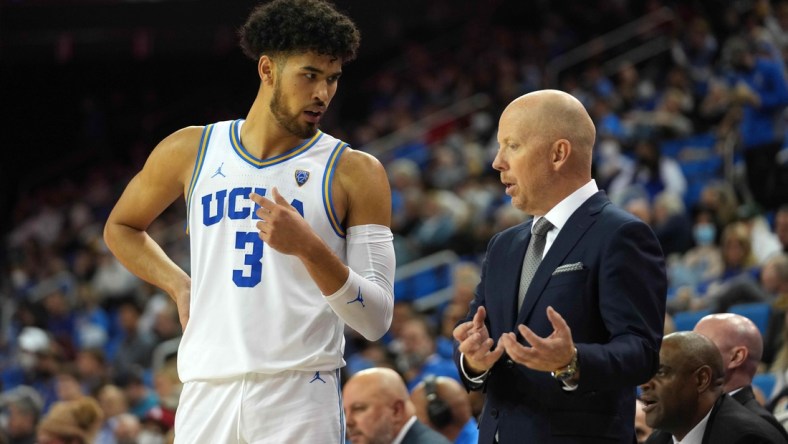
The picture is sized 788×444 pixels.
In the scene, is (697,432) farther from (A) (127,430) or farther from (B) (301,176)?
(A) (127,430)

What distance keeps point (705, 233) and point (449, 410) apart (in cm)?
468

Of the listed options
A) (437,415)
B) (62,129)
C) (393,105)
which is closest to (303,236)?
(437,415)

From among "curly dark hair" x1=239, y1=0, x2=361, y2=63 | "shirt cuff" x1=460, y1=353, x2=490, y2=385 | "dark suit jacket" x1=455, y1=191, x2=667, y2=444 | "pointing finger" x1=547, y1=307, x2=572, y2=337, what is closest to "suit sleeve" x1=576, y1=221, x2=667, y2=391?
"dark suit jacket" x1=455, y1=191, x2=667, y2=444

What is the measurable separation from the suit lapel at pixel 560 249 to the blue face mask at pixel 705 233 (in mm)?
6687

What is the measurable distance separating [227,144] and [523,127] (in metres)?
1.01

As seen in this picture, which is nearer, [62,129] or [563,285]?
[563,285]

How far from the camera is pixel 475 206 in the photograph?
39.5 ft

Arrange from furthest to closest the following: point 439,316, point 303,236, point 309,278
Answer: point 439,316
point 309,278
point 303,236

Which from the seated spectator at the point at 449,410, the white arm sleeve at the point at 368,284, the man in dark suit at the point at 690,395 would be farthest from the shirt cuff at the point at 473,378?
the seated spectator at the point at 449,410

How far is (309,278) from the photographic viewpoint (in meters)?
3.35

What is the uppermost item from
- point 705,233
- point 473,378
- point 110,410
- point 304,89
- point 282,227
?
point 304,89

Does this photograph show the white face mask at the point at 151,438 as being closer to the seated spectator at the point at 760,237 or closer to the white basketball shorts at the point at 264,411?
the white basketball shorts at the point at 264,411

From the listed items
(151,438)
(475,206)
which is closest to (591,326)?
(151,438)

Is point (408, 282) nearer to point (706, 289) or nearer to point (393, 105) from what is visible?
point (706, 289)
